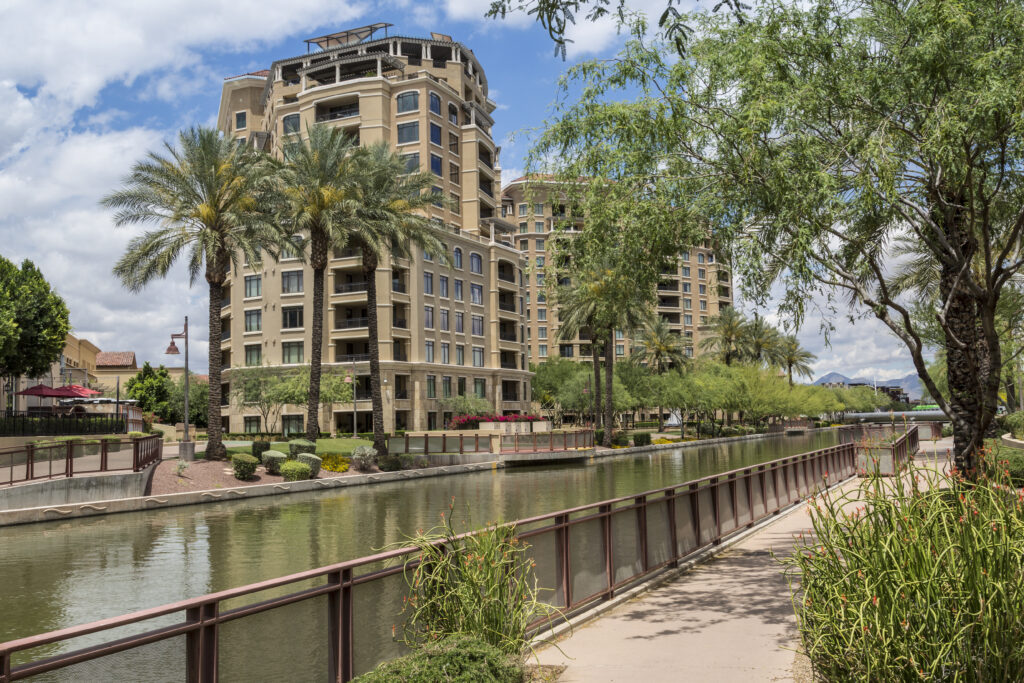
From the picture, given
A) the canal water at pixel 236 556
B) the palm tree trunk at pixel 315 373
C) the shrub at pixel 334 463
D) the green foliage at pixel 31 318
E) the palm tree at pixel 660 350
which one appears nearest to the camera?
the canal water at pixel 236 556

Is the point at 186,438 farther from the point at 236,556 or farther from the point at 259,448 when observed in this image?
the point at 236,556

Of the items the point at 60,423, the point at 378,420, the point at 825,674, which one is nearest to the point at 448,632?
the point at 825,674

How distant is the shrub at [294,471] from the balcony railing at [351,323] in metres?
35.3

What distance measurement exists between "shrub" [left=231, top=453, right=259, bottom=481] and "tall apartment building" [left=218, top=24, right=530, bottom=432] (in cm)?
3107

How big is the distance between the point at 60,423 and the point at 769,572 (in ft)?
139

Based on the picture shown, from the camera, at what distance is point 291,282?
70688 mm

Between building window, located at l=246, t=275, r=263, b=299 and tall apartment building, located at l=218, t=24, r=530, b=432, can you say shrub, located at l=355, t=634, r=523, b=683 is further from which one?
building window, located at l=246, t=275, r=263, b=299

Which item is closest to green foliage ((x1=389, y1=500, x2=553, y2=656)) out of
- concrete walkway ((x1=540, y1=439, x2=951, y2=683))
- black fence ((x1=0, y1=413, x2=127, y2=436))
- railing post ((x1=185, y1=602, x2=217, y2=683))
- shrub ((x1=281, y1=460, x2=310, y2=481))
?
concrete walkway ((x1=540, y1=439, x2=951, y2=683))

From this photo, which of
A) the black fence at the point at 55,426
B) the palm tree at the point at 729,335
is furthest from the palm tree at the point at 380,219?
the palm tree at the point at 729,335

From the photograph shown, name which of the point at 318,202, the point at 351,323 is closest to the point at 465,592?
the point at 318,202

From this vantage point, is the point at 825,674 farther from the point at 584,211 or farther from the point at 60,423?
the point at 60,423

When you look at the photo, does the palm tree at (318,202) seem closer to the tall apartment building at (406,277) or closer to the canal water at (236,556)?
the canal water at (236,556)

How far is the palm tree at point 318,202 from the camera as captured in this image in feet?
134

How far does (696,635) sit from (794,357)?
105766 millimetres
